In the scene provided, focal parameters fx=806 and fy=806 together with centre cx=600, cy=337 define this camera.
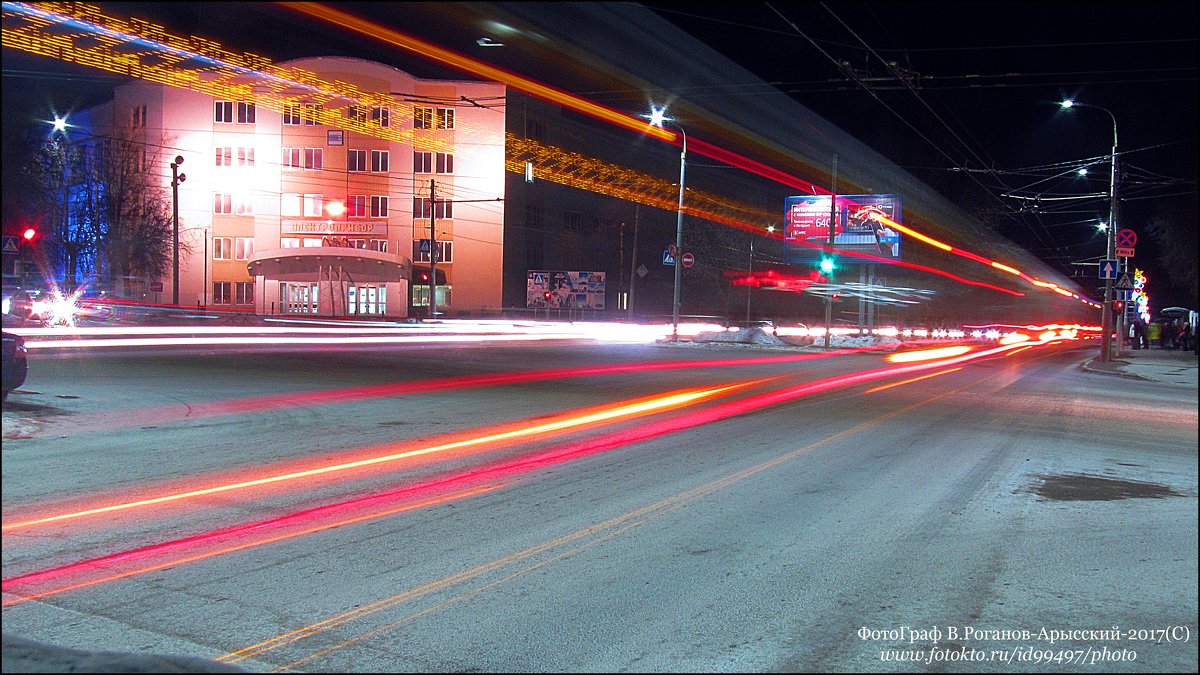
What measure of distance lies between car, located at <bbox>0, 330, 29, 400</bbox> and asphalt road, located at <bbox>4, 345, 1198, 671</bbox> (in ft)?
1.63

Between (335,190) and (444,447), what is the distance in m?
48.8

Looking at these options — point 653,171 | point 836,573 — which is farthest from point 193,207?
point 836,573

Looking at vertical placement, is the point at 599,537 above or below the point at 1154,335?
below

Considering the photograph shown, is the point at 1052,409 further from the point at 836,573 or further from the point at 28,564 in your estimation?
the point at 28,564

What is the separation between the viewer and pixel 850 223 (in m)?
40.9

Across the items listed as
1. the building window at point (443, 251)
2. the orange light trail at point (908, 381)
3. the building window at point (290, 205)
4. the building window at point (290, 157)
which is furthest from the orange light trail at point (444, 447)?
the building window at point (290, 205)

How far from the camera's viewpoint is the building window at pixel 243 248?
180 ft

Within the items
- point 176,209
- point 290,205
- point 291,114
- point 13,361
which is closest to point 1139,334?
point 13,361

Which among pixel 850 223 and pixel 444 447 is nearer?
pixel 444 447

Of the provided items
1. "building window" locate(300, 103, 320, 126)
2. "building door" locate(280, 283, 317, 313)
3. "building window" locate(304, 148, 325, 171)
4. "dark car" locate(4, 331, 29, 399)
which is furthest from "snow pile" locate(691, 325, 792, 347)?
"building window" locate(304, 148, 325, 171)

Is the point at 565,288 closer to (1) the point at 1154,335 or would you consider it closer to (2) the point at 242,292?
(2) the point at 242,292

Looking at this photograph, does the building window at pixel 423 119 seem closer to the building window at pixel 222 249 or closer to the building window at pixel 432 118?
the building window at pixel 432 118

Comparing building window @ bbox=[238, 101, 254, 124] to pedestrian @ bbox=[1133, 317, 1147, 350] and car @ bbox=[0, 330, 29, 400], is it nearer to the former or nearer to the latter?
car @ bbox=[0, 330, 29, 400]

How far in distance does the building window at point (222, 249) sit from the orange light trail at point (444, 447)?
48.2 metres
